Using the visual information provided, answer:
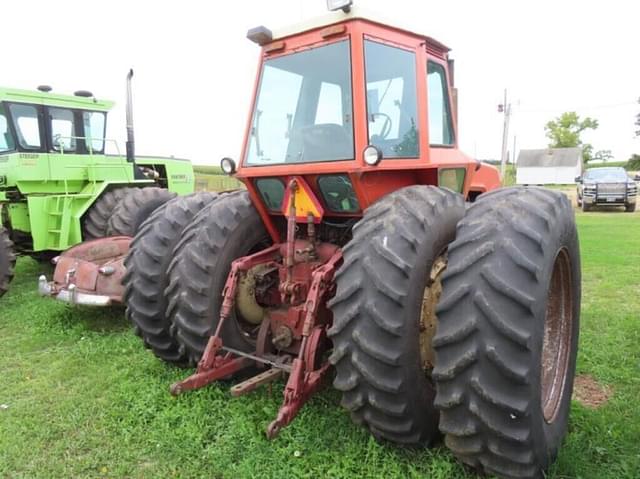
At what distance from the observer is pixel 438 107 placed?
3807mm

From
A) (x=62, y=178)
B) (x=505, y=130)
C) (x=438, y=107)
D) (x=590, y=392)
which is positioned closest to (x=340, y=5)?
(x=438, y=107)

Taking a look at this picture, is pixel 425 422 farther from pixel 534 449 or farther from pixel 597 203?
pixel 597 203

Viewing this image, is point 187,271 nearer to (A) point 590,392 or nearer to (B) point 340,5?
(B) point 340,5

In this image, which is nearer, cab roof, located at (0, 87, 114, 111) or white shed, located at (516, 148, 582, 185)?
cab roof, located at (0, 87, 114, 111)

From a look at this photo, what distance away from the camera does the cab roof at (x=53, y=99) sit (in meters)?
7.74

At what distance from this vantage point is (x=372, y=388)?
259 centimetres

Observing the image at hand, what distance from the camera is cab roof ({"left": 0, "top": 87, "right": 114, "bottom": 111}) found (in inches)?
305

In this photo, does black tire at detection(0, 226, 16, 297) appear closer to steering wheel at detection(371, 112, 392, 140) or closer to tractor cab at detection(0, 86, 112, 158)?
tractor cab at detection(0, 86, 112, 158)

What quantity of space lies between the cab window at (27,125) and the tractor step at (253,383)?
258 inches

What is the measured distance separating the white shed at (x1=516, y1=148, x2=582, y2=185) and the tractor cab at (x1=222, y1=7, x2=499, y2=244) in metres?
46.2

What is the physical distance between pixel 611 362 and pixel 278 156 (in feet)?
9.81

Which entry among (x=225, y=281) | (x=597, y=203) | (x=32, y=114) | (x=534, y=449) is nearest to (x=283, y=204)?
(x=225, y=281)

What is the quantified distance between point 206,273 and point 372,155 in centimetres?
141

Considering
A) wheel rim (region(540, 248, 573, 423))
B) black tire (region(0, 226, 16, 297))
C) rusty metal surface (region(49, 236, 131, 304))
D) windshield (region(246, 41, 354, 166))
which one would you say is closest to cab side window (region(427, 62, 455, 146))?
windshield (region(246, 41, 354, 166))
